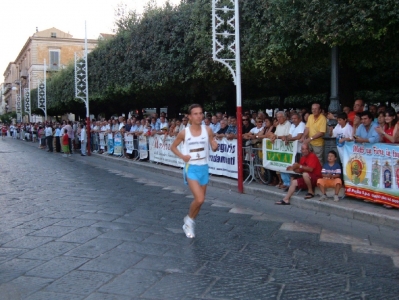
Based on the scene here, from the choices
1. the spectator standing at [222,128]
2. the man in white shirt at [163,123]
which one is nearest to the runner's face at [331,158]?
the spectator standing at [222,128]

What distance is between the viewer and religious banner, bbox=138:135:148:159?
1762cm

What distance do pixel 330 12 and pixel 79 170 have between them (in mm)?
10220

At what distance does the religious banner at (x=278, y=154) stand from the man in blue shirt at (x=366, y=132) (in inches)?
61.5

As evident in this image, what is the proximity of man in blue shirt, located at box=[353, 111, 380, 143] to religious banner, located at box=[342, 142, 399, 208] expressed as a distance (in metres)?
0.11

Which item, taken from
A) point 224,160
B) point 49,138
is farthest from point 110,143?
point 224,160

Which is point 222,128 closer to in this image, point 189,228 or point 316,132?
point 316,132

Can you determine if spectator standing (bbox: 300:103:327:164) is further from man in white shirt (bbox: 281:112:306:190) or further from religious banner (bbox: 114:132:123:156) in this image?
religious banner (bbox: 114:132:123:156)

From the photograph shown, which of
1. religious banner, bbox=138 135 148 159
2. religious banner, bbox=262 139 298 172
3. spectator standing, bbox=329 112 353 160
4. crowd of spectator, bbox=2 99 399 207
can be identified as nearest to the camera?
crowd of spectator, bbox=2 99 399 207

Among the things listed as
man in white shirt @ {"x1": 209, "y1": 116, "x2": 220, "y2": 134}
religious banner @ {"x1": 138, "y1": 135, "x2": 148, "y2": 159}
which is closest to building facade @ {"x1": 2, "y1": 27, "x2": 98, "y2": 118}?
religious banner @ {"x1": 138, "y1": 135, "x2": 148, "y2": 159}

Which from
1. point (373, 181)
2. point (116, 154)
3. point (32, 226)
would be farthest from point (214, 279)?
point (116, 154)

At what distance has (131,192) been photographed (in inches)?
427

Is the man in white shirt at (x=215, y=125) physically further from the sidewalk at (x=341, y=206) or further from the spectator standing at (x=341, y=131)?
the spectator standing at (x=341, y=131)

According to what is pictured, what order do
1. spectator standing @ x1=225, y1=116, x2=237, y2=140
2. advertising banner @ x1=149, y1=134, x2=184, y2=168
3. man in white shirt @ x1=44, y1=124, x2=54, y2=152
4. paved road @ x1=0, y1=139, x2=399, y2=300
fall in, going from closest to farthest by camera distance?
1. paved road @ x1=0, y1=139, x2=399, y2=300
2. spectator standing @ x1=225, y1=116, x2=237, y2=140
3. advertising banner @ x1=149, y1=134, x2=184, y2=168
4. man in white shirt @ x1=44, y1=124, x2=54, y2=152

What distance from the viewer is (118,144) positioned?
20.6 meters
